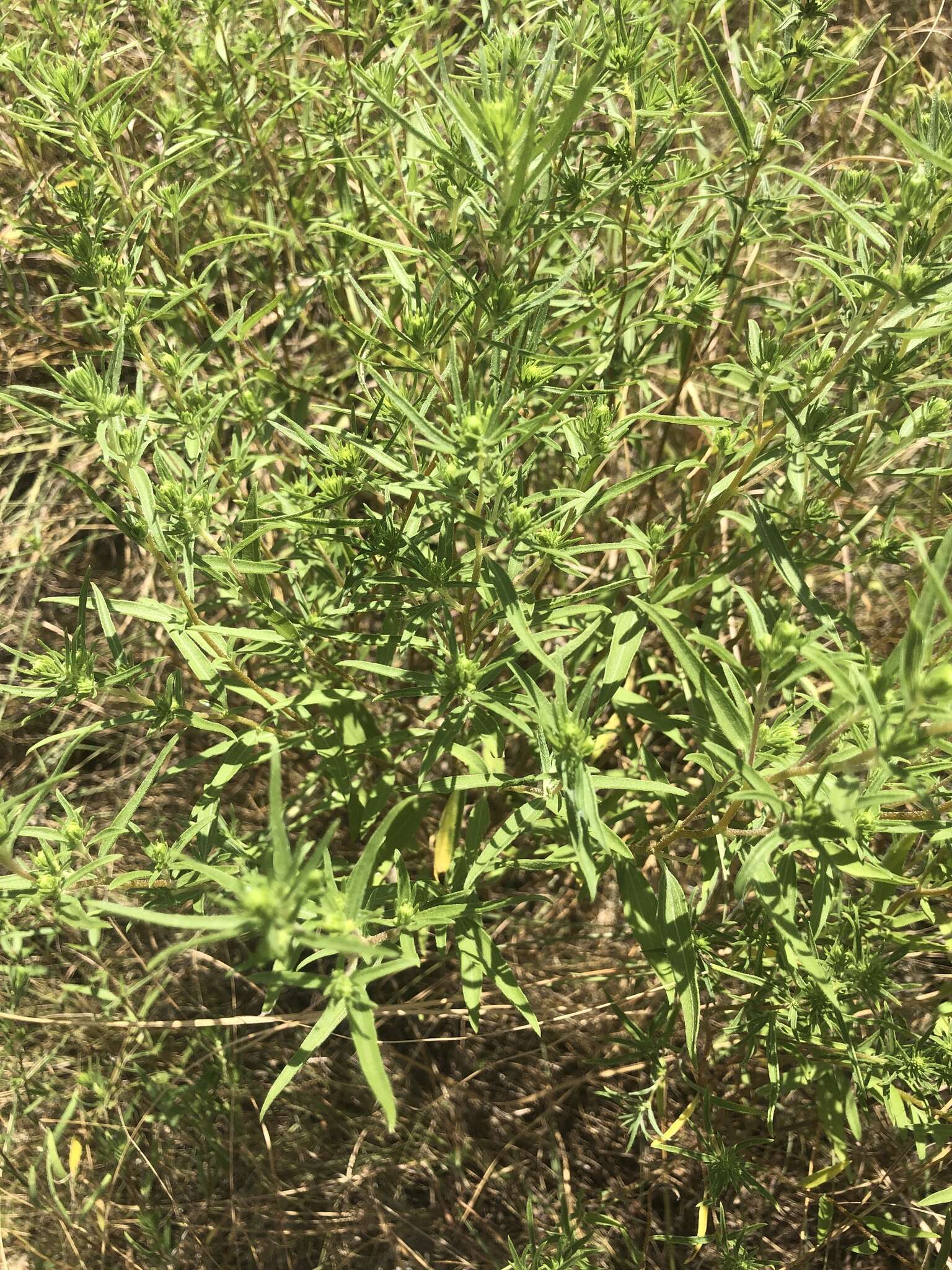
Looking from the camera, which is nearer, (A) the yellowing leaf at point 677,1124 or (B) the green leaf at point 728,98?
(B) the green leaf at point 728,98

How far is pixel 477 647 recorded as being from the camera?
115 inches

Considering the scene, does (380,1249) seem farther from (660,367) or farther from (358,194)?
(358,194)

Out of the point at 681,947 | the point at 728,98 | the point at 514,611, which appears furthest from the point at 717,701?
the point at 728,98

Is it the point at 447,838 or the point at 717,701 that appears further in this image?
the point at 447,838

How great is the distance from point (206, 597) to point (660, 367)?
2154mm

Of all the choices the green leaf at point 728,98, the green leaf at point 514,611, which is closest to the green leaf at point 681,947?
the green leaf at point 514,611

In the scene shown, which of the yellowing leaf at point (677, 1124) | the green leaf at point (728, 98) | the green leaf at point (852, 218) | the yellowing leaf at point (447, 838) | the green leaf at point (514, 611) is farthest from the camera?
the yellowing leaf at point (447, 838)

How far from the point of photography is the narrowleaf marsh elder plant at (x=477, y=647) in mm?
2227

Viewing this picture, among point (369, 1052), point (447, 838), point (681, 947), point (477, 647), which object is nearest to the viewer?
point (369, 1052)

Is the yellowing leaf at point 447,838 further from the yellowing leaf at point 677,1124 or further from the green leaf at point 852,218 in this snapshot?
the green leaf at point 852,218

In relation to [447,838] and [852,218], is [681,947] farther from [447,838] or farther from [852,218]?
[852,218]

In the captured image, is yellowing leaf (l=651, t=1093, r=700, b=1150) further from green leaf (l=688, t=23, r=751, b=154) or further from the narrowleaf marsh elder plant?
green leaf (l=688, t=23, r=751, b=154)

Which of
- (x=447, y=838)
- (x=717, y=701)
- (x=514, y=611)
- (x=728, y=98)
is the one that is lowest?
(x=447, y=838)

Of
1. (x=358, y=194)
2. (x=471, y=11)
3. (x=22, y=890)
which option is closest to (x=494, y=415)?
(x=22, y=890)
